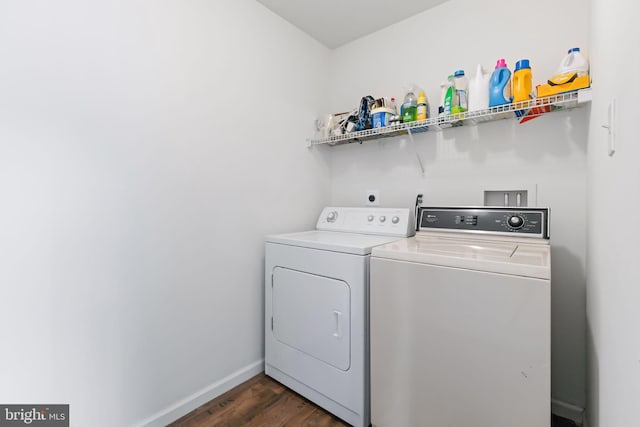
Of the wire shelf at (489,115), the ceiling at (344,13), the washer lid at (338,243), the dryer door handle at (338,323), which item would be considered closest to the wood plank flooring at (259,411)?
the dryer door handle at (338,323)

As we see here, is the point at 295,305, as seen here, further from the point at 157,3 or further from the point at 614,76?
the point at 157,3

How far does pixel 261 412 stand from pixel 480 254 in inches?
54.2

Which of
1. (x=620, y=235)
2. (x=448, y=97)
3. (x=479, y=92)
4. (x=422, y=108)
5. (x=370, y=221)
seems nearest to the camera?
(x=620, y=235)

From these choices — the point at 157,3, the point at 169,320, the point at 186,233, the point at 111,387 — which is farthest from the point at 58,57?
the point at 111,387

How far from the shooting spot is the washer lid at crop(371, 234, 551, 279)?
1.04 metres

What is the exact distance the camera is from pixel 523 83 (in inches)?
58.5

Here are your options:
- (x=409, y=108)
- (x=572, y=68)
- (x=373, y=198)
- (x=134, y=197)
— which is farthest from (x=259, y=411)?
(x=572, y=68)

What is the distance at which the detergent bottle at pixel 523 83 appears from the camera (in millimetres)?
1483

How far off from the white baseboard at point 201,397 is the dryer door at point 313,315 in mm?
307

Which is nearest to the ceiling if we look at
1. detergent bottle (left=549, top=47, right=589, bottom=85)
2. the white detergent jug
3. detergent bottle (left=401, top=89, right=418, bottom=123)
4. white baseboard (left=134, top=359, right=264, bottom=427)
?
detergent bottle (left=401, top=89, right=418, bottom=123)

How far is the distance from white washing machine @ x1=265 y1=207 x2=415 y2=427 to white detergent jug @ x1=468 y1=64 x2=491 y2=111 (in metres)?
0.70

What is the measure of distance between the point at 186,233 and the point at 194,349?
640 millimetres

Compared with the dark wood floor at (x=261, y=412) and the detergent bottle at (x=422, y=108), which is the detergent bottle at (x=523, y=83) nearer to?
the detergent bottle at (x=422, y=108)

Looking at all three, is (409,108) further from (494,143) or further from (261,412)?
(261,412)
